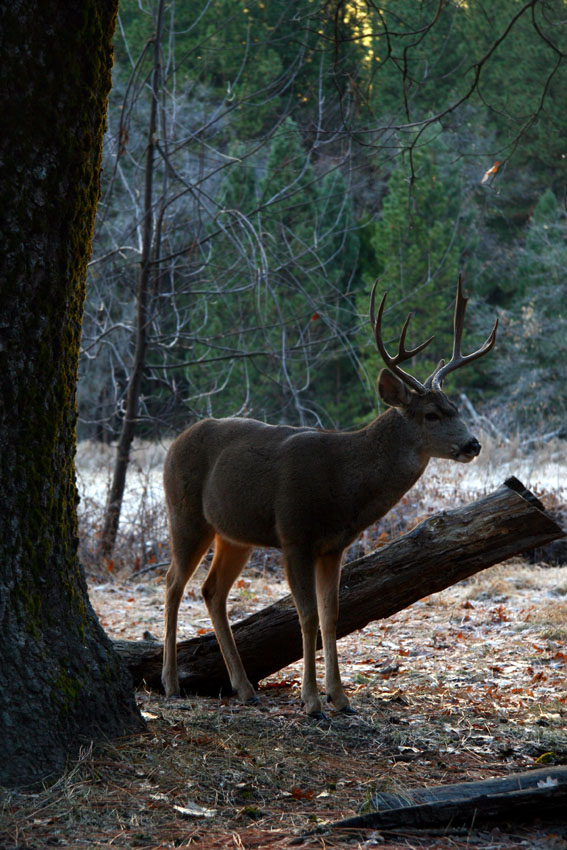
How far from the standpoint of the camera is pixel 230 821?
159 inches

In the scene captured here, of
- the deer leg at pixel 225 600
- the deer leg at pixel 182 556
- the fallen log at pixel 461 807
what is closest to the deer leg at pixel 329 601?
the deer leg at pixel 225 600

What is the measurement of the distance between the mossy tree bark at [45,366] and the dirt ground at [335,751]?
330 mm

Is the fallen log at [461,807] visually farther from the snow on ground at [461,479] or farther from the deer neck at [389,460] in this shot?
the snow on ground at [461,479]

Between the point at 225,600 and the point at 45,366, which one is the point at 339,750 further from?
the point at 45,366

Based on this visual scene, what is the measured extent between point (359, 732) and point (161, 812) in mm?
1900

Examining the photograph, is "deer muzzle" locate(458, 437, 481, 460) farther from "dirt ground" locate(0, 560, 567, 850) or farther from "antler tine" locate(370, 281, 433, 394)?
"dirt ground" locate(0, 560, 567, 850)

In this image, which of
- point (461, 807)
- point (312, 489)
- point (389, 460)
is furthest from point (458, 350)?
point (461, 807)

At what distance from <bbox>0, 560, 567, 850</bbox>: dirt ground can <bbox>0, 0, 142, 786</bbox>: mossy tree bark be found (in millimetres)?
330

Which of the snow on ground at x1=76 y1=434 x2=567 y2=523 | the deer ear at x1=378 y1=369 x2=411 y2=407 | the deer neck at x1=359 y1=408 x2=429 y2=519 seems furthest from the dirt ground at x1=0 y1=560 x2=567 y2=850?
the snow on ground at x1=76 y1=434 x2=567 y2=523

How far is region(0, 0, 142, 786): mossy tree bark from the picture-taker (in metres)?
4.38

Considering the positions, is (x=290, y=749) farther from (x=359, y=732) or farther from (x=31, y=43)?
(x=31, y=43)

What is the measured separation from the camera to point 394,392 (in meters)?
6.45

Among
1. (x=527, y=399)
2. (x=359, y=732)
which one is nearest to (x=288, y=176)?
(x=527, y=399)

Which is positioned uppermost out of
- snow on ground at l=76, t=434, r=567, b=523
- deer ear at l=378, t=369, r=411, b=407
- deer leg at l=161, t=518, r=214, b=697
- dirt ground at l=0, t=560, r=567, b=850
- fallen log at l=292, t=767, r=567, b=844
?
deer ear at l=378, t=369, r=411, b=407
